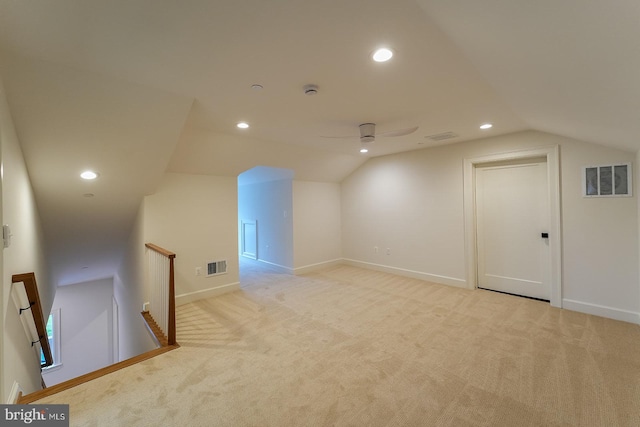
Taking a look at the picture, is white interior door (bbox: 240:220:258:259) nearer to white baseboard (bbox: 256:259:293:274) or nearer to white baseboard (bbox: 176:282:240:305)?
white baseboard (bbox: 256:259:293:274)

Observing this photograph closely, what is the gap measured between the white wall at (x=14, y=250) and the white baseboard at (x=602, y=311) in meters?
5.56

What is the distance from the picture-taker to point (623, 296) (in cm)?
313

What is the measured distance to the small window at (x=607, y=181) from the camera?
10.1 ft

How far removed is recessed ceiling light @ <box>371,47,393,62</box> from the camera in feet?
5.68

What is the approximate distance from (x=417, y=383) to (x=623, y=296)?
3028mm

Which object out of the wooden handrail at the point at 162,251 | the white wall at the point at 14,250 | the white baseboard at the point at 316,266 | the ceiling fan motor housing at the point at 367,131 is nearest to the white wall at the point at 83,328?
the white wall at the point at 14,250

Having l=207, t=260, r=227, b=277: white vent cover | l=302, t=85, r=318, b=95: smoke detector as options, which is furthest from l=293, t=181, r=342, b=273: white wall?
l=302, t=85, r=318, b=95: smoke detector

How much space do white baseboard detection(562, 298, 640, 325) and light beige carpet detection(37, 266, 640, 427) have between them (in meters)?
0.11

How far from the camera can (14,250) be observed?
2.17 meters

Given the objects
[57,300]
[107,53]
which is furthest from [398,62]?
[57,300]

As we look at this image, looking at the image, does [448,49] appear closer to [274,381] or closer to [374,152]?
[274,381]

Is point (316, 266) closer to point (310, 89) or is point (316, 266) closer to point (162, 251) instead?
point (162, 251)

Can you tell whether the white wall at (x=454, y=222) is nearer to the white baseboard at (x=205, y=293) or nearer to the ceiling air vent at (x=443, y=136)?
the ceiling air vent at (x=443, y=136)

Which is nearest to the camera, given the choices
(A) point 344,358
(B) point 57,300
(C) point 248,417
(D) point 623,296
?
Result: (C) point 248,417
